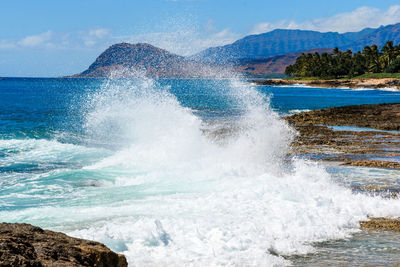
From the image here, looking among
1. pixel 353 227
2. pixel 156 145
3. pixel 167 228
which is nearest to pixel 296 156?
pixel 156 145

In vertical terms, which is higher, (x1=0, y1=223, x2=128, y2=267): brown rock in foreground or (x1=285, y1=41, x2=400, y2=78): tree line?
(x1=285, y1=41, x2=400, y2=78): tree line

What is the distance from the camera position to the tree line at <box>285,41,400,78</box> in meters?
115

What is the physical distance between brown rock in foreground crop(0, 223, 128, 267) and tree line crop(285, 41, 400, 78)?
11209cm

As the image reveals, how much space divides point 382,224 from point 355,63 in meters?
124

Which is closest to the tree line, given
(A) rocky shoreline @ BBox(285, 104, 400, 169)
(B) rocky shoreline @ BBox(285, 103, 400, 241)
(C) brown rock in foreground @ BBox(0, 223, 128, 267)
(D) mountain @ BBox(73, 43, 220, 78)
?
(D) mountain @ BBox(73, 43, 220, 78)

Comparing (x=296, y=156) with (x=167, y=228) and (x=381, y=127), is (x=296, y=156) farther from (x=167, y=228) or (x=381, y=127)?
(x=381, y=127)

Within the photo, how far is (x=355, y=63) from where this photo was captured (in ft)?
402

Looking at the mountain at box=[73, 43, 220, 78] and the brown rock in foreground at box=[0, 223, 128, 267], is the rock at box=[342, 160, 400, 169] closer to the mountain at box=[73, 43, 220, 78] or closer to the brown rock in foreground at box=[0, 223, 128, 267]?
the brown rock in foreground at box=[0, 223, 128, 267]

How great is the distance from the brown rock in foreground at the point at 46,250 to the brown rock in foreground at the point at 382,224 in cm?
540

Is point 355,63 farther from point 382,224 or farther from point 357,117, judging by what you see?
point 382,224

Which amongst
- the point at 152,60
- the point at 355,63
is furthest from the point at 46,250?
the point at 355,63

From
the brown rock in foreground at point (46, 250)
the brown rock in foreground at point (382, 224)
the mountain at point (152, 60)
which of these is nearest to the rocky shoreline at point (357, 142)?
the brown rock in foreground at point (382, 224)

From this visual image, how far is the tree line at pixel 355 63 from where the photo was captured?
115188 mm

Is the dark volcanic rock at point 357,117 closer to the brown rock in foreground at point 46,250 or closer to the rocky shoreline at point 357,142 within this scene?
the rocky shoreline at point 357,142
